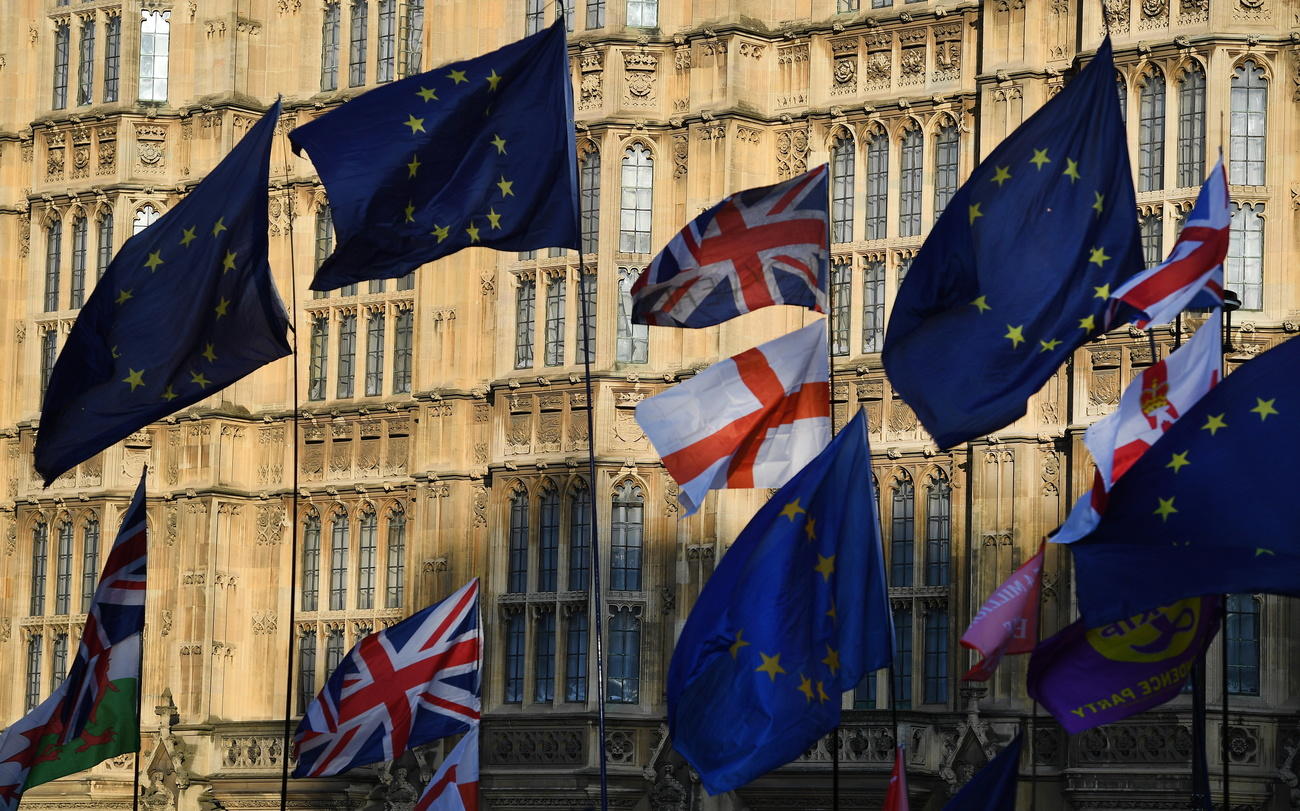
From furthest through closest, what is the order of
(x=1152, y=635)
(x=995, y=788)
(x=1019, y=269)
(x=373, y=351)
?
(x=373, y=351), (x=995, y=788), (x=1152, y=635), (x=1019, y=269)

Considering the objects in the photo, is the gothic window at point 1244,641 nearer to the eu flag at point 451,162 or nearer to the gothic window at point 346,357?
the eu flag at point 451,162

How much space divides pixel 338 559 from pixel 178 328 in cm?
2020

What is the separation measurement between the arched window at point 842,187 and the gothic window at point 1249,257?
6.40m

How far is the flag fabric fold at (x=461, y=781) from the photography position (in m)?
34.4

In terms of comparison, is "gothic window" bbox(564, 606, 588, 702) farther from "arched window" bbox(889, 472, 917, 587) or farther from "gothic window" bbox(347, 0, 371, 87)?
"gothic window" bbox(347, 0, 371, 87)

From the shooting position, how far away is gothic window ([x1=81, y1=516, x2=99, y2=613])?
50.3 m

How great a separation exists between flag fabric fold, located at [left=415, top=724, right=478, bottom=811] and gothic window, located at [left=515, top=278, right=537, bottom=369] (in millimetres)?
Result: 11875

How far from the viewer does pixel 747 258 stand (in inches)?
1203

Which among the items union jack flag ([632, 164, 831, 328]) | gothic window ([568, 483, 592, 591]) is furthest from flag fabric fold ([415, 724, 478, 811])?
gothic window ([568, 483, 592, 591])

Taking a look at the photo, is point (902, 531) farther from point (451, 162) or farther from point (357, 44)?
point (451, 162)

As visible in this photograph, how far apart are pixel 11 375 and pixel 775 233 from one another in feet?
82.6

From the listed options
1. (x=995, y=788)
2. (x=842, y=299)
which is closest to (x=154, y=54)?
(x=842, y=299)

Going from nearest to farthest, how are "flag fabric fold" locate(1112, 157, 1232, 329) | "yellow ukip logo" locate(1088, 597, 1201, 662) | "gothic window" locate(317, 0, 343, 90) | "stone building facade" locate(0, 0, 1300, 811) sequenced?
"flag fabric fold" locate(1112, 157, 1232, 329) → "yellow ukip logo" locate(1088, 597, 1201, 662) → "stone building facade" locate(0, 0, 1300, 811) → "gothic window" locate(317, 0, 343, 90)

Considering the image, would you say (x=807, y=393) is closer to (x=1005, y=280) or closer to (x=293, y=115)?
(x=1005, y=280)
